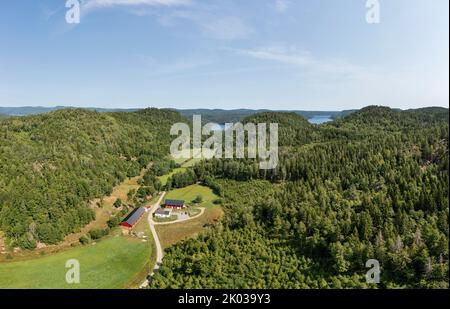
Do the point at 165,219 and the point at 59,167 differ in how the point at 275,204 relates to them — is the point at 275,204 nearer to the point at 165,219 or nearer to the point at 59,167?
the point at 165,219

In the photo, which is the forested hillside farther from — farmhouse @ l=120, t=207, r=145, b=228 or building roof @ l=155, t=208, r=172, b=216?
building roof @ l=155, t=208, r=172, b=216

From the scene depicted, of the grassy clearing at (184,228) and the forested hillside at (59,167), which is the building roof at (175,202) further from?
the forested hillside at (59,167)

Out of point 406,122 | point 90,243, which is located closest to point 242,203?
point 90,243

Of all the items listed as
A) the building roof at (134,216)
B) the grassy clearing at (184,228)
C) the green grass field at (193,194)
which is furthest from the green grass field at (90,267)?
the green grass field at (193,194)
